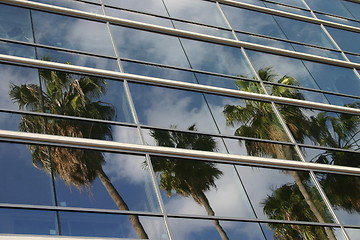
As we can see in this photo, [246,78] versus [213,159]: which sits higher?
[246,78]

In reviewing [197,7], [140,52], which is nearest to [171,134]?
[140,52]

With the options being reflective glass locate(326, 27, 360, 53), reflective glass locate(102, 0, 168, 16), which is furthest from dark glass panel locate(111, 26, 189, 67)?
reflective glass locate(326, 27, 360, 53)

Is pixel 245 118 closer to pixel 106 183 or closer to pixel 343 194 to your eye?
→ pixel 343 194

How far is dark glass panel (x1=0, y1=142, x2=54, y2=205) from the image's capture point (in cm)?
866

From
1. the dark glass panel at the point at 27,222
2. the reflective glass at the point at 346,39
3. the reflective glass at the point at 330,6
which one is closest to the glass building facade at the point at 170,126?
the dark glass panel at the point at 27,222

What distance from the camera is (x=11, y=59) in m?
11.2

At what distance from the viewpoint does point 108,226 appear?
8789 mm

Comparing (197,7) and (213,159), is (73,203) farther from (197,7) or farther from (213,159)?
(197,7)

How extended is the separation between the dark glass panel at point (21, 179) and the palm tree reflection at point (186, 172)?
2.07m

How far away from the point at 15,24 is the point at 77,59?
5.19ft

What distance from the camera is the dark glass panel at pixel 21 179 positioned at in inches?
341

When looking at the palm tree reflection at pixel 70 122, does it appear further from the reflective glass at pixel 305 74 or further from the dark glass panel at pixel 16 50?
the reflective glass at pixel 305 74

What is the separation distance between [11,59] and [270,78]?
257 inches

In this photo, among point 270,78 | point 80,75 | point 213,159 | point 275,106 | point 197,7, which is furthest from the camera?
point 197,7
